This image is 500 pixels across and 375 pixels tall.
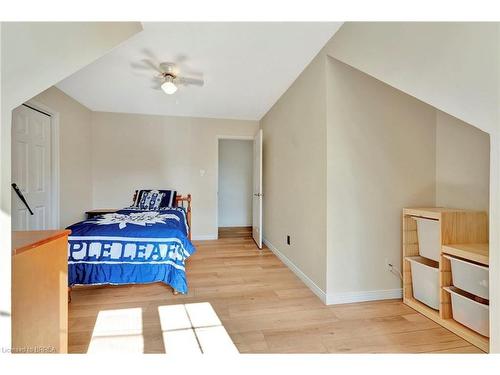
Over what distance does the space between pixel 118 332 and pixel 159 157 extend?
3.08 m

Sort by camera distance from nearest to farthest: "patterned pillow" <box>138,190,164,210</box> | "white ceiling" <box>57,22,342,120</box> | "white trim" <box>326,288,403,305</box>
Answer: "white ceiling" <box>57,22,342,120</box> < "white trim" <box>326,288,403,305</box> < "patterned pillow" <box>138,190,164,210</box>

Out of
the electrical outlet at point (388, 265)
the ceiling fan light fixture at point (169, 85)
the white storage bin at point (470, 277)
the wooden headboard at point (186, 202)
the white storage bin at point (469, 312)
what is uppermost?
the ceiling fan light fixture at point (169, 85)

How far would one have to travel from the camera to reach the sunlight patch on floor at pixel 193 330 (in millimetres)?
1441

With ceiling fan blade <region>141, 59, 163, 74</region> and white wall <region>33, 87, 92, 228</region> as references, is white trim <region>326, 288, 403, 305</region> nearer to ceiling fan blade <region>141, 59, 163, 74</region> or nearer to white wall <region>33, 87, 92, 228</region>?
ceiling fan blade <region>141, 59, 163, 74</region>

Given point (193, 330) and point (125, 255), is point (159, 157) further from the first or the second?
point (193, 330)

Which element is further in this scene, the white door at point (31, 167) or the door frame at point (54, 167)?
the door frame at point (54, 167)

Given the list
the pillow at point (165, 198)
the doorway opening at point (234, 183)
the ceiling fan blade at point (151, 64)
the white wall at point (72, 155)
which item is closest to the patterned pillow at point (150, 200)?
the pillow at point (165, 198)

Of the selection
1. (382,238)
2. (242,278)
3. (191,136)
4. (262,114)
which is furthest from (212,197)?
(382,238)

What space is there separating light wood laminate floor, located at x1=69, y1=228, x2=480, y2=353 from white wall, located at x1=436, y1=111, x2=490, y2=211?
3.37 feet

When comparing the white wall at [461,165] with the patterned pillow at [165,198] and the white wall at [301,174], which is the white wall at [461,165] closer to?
the white wall at [301,174]

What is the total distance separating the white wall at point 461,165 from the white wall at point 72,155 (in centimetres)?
433

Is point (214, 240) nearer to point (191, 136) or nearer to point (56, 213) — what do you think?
point (191, 136)

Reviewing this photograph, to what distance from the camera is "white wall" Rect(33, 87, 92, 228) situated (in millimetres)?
3123

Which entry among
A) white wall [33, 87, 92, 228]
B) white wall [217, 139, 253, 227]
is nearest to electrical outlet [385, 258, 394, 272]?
white wall [217, 139, 253, 227]
